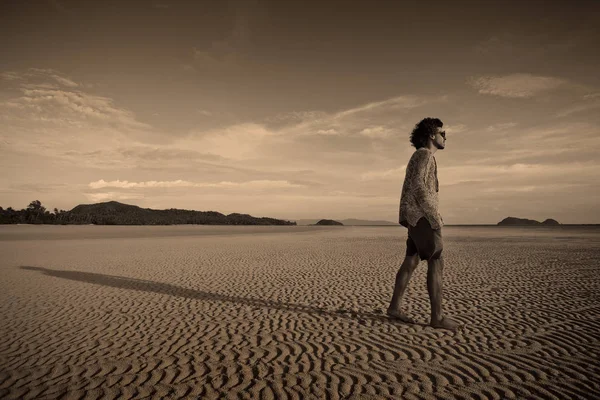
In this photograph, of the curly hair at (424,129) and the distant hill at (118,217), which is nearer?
the curly hair at (424,129)

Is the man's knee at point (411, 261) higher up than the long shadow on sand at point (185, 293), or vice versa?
the man's knee at point (411, 261)

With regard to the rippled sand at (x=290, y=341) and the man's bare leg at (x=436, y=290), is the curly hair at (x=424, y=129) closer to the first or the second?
the man's bare leg at (x=436, y=290)

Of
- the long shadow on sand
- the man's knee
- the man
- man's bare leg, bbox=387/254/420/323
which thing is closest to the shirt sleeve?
the man

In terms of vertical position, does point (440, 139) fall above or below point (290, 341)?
above

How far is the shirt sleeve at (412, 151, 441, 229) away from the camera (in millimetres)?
5281

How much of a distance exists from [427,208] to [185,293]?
6431 mm

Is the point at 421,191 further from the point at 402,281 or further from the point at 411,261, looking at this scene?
the point at 402,281

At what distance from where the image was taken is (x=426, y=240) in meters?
5.32

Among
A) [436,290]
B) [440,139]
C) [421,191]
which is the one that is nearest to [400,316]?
[436,290]

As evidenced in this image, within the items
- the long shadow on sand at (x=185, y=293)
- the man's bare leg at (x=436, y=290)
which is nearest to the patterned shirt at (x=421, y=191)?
the man's bare leg at (x=436, y=290)

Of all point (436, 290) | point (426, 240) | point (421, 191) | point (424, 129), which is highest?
point (424, 129)

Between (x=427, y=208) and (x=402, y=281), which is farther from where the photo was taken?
(x=402, y=281)

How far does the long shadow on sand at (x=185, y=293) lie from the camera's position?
6639 mm

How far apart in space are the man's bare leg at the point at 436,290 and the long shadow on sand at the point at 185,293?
693 mm
